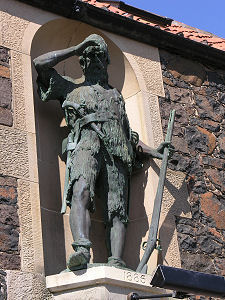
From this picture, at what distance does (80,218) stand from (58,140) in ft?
3.27

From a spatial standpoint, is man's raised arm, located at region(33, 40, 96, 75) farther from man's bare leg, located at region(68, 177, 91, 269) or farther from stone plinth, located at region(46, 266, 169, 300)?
stone plinth, located at region(46, 266, 169, 300)

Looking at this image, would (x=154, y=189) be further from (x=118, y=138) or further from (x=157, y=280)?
(x=157, y=280)

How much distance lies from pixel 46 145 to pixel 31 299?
1.48 m

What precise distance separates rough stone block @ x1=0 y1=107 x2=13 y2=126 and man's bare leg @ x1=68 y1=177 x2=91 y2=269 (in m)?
0.66

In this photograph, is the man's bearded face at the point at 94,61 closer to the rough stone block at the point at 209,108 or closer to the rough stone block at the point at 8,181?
the rough stone block at the point at 8,181

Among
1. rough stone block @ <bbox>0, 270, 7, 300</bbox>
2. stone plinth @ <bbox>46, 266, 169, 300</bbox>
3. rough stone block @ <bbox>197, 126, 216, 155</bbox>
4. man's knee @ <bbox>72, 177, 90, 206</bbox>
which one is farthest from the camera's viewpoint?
rough stone block @ <bbox>197, 126, 216, 155</bbox>

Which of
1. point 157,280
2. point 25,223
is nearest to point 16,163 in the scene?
point 25,223

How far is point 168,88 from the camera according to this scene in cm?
736

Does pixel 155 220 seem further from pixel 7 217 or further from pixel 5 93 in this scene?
pixel 5 93

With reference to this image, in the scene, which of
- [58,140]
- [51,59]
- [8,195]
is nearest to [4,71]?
[51,59]

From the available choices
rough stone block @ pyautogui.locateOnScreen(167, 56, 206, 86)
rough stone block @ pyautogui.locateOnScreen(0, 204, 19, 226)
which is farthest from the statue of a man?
rough stone block @ pyautogui.locateOnScreen(167, 56, 206, 86)

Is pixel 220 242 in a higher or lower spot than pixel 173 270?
higher

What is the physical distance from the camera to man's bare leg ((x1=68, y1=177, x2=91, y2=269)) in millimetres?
5695

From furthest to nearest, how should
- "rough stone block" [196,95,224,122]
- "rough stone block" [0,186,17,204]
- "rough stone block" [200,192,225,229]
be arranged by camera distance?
"rough stone block" [196,95,224,122], "rough stone block" [200,192,225,229], "rough stone block" [0,186,17,204]
